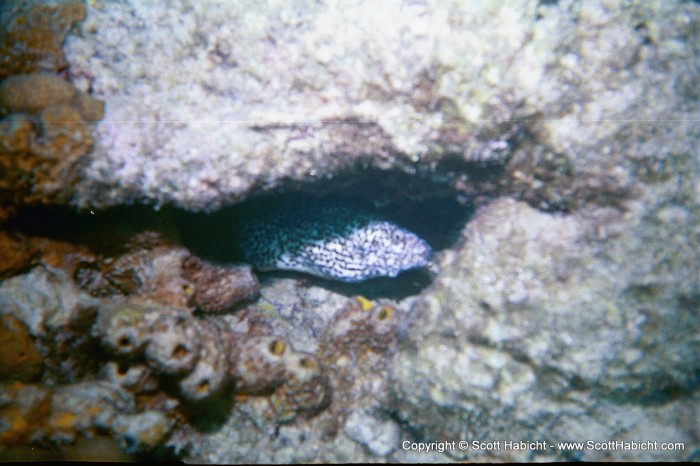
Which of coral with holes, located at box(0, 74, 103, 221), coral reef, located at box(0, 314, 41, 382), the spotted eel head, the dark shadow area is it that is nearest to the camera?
coral with holes, located at box(0, 74, 103, 221)

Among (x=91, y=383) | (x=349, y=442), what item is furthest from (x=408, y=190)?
(x=91, y=383)

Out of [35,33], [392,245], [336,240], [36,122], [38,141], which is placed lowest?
[336,240]

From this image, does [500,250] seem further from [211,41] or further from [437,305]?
[211,41]

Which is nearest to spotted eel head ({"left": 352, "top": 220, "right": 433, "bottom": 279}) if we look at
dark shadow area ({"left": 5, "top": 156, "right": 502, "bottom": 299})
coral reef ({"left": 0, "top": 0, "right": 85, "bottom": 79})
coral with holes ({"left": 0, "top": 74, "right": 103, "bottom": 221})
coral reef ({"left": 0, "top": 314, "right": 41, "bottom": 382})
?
dark shadow area ({"left": 5, "top": 156, "right": 502, "bottom": 299})

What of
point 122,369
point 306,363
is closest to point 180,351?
point 122,369

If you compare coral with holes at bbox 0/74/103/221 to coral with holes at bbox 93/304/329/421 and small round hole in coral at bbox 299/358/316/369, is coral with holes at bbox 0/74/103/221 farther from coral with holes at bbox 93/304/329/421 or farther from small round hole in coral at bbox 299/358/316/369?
small round hole in coral at bbox 299/358/316/369

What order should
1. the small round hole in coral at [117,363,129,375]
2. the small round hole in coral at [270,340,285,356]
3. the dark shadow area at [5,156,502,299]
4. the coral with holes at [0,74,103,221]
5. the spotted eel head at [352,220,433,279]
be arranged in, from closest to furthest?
the coral with holes at [0,74,103,221]
the small round hole in coral at [117,363,129,375]
the dark shadow area at [5,156,502,299]
the small round hole in coral at [270,340,285,356]
the spotted eel head at [352,220,433,279]

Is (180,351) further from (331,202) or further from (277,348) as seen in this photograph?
(331,202)
